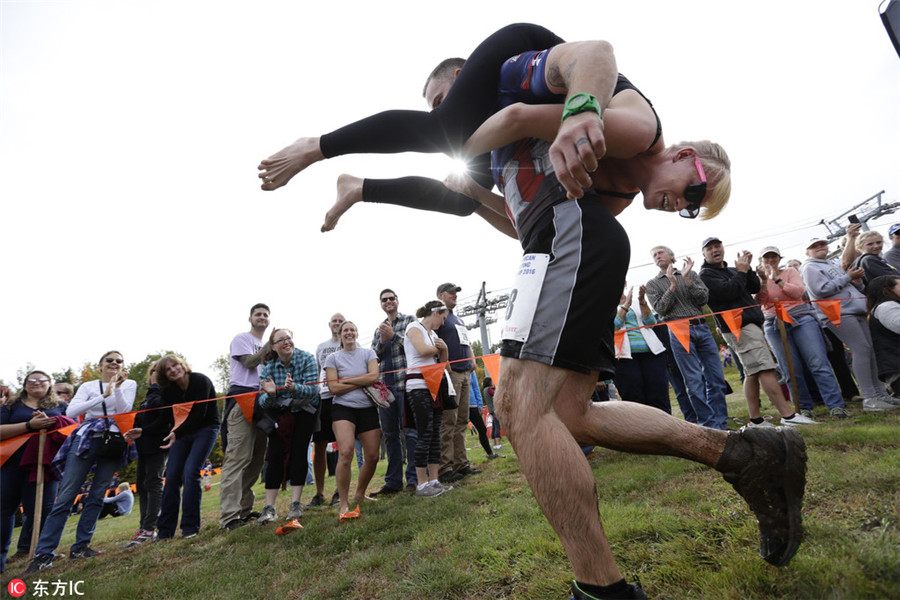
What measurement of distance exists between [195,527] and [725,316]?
21.5ft

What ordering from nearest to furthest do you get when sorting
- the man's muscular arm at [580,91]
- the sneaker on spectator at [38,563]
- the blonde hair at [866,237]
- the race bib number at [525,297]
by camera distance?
the man's muscular arm at [580,91], the race bib number at [525,297], the sneaker on spectator at [38,563], the blonde hair at [866,237]

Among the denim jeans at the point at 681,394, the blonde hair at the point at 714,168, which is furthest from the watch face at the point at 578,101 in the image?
the denim jeans at the point at 681,394

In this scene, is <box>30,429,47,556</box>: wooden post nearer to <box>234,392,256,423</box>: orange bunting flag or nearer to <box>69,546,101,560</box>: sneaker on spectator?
<box>69,546,101,560</box>: sneaker on spectator

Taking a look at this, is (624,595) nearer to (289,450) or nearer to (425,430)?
(425,430)

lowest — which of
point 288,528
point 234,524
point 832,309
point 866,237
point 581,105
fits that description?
point 234,524

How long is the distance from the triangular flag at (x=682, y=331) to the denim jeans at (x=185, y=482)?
18.3 ft

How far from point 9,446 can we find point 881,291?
10367mm

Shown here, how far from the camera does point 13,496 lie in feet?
17.5

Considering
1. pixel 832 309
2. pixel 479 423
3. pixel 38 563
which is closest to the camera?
pixel 38 563

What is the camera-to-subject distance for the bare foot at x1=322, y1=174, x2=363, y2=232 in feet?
6.24

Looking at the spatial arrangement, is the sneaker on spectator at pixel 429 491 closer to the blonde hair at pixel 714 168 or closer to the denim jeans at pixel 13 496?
the blonde hair at pixel 714 168

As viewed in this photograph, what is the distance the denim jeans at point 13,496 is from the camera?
5035mm

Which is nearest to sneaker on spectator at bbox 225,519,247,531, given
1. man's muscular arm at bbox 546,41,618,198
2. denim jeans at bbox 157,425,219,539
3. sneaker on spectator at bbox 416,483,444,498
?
denim jeans at bbox 157,425,219,539

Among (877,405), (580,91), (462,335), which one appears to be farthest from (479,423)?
(580,91)
